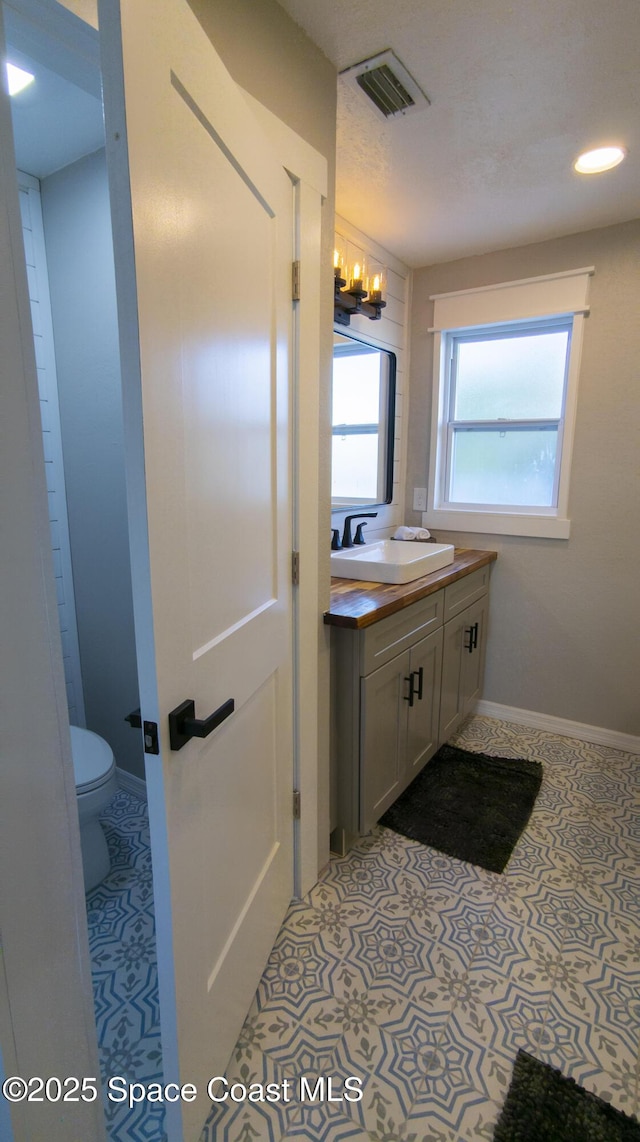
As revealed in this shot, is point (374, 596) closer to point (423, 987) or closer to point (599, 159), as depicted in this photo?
point (423, 987)

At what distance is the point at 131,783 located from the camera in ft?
7.25

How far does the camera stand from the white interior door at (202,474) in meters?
0.75

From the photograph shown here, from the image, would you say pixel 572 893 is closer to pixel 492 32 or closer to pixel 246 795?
pixel 246 795

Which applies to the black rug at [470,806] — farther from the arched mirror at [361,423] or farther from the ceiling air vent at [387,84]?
the ceiling air vent at [387,84]

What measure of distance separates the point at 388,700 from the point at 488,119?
6.14ft

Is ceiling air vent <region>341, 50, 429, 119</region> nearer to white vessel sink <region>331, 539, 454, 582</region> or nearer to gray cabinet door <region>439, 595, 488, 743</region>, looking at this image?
white vessel sink <region>331, 539, 454, 582</region>

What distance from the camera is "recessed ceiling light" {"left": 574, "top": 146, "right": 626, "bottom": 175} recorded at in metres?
1.77

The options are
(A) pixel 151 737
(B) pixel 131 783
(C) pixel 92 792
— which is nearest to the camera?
(A) pixel 151 737

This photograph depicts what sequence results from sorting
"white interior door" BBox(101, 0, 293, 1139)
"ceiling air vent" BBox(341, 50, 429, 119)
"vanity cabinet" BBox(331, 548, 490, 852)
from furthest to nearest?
"vanity cabinet" BBox(331, 548, 490, 852) → "ceiling air vent" BBox(341, 50, 429, 119) → "white interior door" BBox(101, 0, 293, 1139)

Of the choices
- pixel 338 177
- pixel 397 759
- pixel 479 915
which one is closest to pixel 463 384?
pixel 338 177

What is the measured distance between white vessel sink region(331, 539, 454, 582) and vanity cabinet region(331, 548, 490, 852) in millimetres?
91

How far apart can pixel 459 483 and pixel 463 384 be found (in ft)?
1.73

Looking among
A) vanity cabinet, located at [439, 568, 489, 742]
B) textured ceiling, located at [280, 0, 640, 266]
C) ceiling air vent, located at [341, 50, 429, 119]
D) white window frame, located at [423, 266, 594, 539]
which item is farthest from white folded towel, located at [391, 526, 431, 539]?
ceiling air vent, located at [341, 50, 429, 119]

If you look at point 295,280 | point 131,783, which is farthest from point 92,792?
point 295,280
